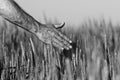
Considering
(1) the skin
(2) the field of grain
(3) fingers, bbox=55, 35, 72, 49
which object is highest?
(1) the skin

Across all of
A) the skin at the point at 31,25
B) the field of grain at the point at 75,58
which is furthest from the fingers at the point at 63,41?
the field of grain at the point at 75,58

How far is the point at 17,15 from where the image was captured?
78.7 inches

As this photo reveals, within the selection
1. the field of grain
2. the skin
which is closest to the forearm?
the skin

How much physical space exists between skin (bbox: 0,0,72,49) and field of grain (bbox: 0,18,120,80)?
0.10m

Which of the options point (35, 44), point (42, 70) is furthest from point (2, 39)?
point (42, 70)

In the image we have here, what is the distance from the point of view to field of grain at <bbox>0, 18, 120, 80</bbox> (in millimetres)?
1923

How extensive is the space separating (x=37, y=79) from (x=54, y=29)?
0.38m

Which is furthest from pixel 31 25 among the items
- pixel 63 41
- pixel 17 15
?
pixel 63 41

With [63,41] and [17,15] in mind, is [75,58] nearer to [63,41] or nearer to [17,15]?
[63,41]

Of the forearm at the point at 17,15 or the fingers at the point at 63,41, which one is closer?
the fingers at the point at 63,41

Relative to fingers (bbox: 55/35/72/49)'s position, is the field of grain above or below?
below

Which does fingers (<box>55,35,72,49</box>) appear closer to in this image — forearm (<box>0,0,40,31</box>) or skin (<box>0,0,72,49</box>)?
skin (<box>0,0,72,49</box>)

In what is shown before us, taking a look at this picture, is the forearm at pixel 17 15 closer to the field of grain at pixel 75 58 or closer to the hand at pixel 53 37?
the hand at pixel 53 37

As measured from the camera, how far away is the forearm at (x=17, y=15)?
198cm
